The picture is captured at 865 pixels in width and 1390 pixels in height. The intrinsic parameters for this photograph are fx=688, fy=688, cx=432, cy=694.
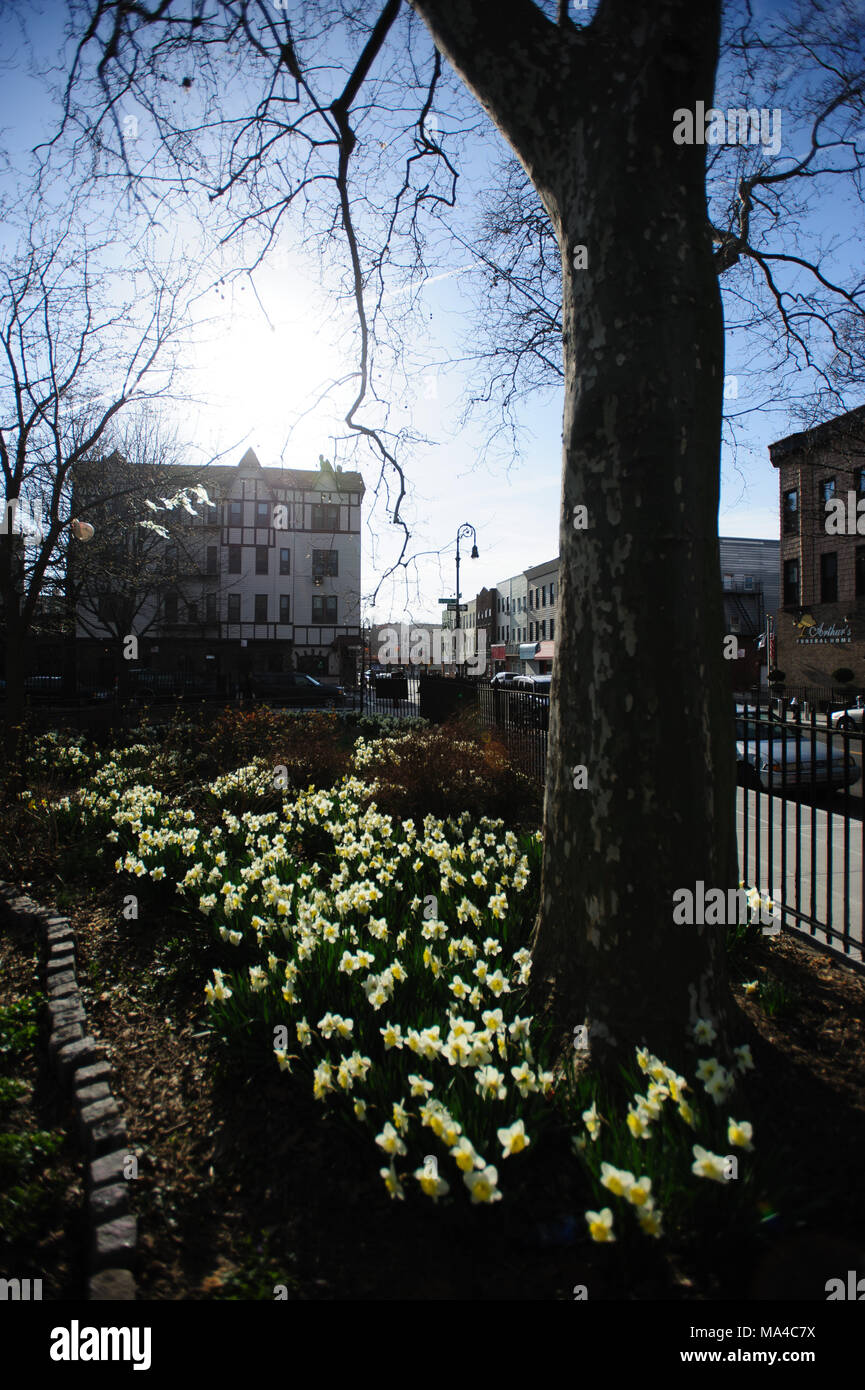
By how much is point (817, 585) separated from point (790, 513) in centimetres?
428

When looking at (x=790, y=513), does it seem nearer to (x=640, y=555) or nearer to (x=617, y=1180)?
(x=640, y=555)

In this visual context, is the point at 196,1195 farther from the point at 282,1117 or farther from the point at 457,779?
the point at 457,779

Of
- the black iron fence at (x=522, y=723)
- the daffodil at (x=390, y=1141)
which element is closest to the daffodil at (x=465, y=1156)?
the daffodil at (x=390, y=1141)

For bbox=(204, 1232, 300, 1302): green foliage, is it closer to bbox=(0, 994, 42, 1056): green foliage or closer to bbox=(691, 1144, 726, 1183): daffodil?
bbox=(691, 1144, 726, 1183): daffodil

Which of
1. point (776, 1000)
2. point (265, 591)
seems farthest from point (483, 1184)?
point (265, 591)

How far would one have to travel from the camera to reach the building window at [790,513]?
34.8m

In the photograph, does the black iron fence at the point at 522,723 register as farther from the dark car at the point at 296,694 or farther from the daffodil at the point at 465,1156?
the dark car at the point at 296,694

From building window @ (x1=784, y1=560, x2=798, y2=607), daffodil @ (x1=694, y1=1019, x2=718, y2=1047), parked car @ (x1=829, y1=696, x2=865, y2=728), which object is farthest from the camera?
building window @ (x1=784, y1=560, x2=798, y2=607)

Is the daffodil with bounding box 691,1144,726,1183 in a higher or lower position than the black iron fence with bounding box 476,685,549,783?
lower

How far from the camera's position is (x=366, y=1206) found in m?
2.32

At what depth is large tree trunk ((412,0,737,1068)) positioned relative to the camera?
110 inches

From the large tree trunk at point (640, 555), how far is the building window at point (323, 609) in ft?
143

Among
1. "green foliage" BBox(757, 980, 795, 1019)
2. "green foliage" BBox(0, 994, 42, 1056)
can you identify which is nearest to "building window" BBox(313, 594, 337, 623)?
"green foliage" BBox(0, 994, 42, 1056)

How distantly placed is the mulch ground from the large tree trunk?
1.84 feet
